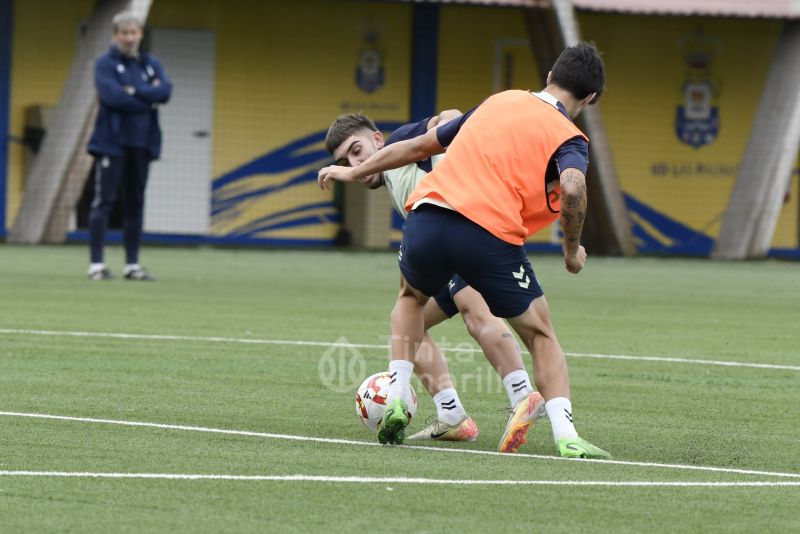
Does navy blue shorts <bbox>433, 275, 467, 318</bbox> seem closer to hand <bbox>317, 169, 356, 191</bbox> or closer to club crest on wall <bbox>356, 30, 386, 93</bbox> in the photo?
hand <bbox>317, 169, 356, 191</bbox>

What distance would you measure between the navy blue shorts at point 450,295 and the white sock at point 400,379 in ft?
1.46

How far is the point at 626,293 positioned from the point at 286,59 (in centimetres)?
926

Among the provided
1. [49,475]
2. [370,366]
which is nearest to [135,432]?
[49,475]

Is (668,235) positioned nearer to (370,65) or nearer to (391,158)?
(370,65)

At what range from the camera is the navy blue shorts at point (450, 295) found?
23.1 ft

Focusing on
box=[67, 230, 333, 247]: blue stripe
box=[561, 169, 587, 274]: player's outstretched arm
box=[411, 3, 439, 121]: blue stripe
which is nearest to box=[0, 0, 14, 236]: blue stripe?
box=[67, 230, 333, 247]: blue stripe

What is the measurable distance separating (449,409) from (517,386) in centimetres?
→ 30

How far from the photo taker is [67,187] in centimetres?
2127

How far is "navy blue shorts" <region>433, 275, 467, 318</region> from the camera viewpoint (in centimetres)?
703

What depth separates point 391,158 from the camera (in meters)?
6.35

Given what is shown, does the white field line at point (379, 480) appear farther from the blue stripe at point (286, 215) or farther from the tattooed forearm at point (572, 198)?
the blue stripe at point (286, 215)

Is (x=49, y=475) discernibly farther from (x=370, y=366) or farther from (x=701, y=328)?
(x=701, y=328)

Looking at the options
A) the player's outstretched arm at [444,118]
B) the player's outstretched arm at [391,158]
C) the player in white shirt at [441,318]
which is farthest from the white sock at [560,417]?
the player's outstretched arm at [444,118]

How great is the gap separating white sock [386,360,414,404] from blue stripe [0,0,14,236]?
55.5ft
